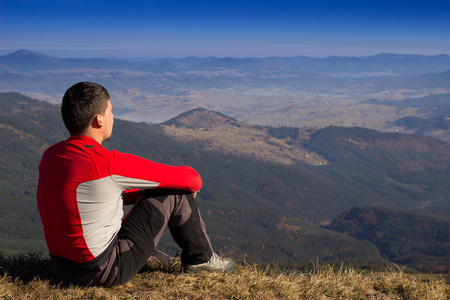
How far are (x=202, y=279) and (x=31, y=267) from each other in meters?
4.47

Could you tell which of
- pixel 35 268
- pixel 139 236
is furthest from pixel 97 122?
pixel 35 268

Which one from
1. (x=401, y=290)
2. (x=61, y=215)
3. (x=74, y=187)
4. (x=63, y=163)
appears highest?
(x=63, y=163)

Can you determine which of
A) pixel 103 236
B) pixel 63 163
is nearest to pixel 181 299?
pixel 103 236

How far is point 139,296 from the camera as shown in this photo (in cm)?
796

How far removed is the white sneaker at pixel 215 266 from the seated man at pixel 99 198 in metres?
1.17

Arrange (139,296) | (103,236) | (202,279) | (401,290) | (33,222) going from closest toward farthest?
(103,236) → (139,296) → (202,279) → (401,290) → (33,222)

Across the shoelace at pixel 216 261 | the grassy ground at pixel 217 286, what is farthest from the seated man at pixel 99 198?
the shoelace at pixel 216 261

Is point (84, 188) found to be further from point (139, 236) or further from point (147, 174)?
point (139, 236)

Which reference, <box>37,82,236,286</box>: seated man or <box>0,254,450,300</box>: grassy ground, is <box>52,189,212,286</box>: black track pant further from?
<box>0,254,450,300</box>: grassy ground

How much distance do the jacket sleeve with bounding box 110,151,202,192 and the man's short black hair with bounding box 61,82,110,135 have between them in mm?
823

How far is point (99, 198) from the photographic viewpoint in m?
6.99

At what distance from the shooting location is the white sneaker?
9.17 m

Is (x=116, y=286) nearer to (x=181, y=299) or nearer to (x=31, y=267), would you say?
(x=181, y=299)

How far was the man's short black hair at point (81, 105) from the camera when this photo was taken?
677 cm
